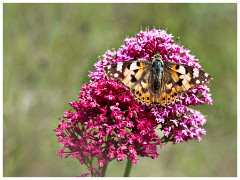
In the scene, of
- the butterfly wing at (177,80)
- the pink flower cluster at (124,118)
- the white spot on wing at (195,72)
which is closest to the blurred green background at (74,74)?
the pink flower cluster at (124,118)

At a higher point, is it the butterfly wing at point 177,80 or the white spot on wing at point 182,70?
the white spot on wing at point 182,70

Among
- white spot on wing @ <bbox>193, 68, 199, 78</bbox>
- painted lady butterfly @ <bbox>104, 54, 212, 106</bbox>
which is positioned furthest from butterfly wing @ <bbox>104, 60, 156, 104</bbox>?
A: white spot on wing @ <bbox>193, 68, 199, 78</bbox>

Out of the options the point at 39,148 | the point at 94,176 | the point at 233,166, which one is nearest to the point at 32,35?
the point at 39,148

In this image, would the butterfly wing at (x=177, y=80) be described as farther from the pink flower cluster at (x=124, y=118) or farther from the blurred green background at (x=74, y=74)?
the blurred green background at (x=74, y=74)

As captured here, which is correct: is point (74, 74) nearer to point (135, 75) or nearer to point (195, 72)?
point (135, 75)

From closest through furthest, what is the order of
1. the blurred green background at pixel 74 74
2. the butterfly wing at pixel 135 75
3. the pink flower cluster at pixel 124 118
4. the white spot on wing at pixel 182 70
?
the pink flower cluster at pixel 124 118, the butterfly wing at pixel 135 75, the white spot on wing at pixel 182 70, the blurred green background at pixel 74 74

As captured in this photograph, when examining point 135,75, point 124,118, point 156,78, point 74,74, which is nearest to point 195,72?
point 156,78
